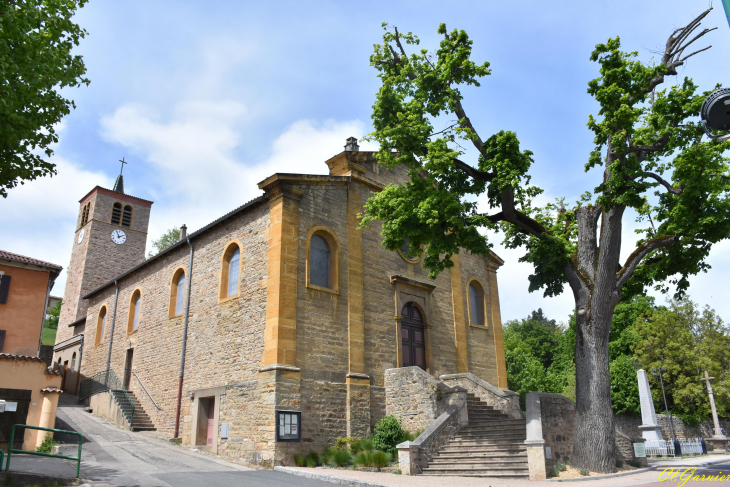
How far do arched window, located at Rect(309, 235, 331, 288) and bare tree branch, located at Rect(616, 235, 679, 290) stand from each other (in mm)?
8352

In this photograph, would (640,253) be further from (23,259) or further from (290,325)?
(23,259)

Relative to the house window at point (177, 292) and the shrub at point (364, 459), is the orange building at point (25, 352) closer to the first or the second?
the house window at point (177, 292)

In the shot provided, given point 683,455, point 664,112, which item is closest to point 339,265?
point 664,112

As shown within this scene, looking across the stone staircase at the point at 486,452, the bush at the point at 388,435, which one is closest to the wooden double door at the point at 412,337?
the bush at the point at 388,435

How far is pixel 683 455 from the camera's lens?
21.0 m

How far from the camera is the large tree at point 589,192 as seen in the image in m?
11.0

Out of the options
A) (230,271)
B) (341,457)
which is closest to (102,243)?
(230,271)

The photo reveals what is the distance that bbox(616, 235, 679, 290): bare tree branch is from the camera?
12047 millimetres

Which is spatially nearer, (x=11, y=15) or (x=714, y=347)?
(x=11, y=15)

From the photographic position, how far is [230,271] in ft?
56.0

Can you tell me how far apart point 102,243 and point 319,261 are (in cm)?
2648

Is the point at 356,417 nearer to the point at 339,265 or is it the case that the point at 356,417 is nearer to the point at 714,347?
the point at 339,265

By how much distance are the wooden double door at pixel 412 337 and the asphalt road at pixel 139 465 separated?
6.88 m

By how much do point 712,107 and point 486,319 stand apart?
19.0 metres
